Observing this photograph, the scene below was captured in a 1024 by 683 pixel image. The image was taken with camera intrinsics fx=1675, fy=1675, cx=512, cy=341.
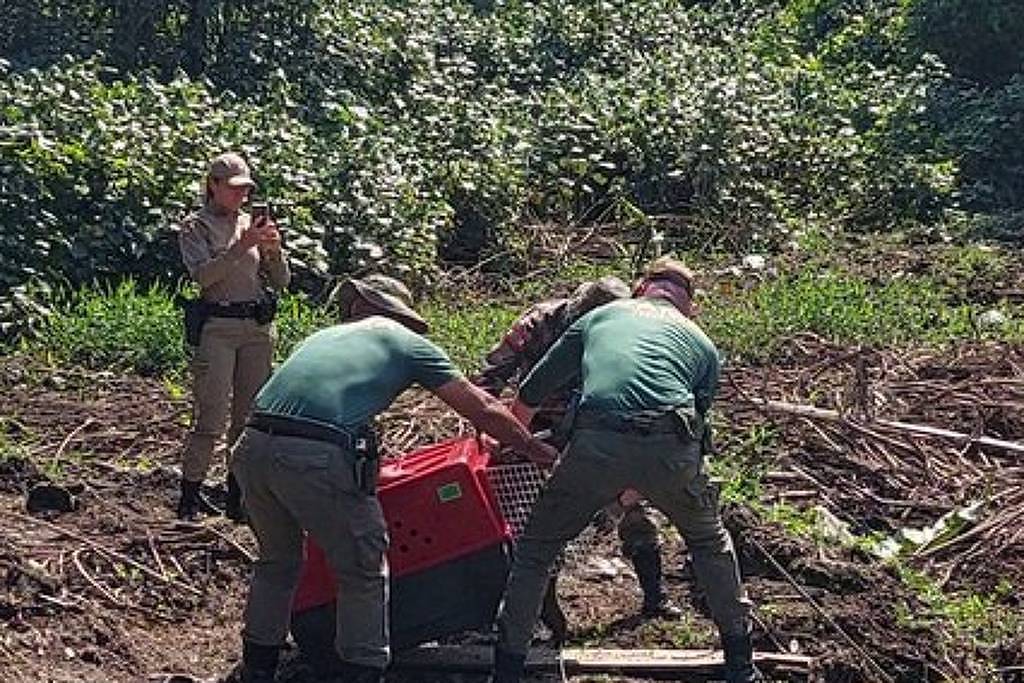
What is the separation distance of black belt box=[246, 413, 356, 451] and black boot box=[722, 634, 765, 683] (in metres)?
1.51

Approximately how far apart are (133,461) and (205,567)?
6.19ft

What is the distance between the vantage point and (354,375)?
5672 mm

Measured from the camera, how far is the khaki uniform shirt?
746 centimetres

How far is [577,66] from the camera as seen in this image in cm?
1975

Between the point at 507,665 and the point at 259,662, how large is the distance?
0.88m

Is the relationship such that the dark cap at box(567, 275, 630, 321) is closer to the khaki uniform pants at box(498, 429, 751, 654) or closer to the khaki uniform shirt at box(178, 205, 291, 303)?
the khaki uniform pants at box(498, 429, 751, 654)

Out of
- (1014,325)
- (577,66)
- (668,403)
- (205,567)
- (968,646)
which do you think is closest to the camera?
(668,403)

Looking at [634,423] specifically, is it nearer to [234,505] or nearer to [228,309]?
[228,309]

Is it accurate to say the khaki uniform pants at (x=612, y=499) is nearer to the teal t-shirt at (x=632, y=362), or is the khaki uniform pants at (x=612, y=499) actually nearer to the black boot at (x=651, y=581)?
the teal t-shirt at (x=632, y=362)

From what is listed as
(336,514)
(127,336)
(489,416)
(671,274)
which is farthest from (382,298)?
→ (127,336)

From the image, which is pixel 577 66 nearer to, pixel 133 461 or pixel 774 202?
pixel 774 202

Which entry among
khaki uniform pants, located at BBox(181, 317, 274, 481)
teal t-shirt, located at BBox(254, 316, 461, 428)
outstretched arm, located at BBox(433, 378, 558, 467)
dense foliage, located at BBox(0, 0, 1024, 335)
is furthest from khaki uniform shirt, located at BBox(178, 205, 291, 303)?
dense foliage, located at BBox(0, 0, 1024, 335)

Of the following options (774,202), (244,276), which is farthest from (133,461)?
(774,202)

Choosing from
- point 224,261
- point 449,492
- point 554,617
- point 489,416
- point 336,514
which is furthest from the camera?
point 224,261
